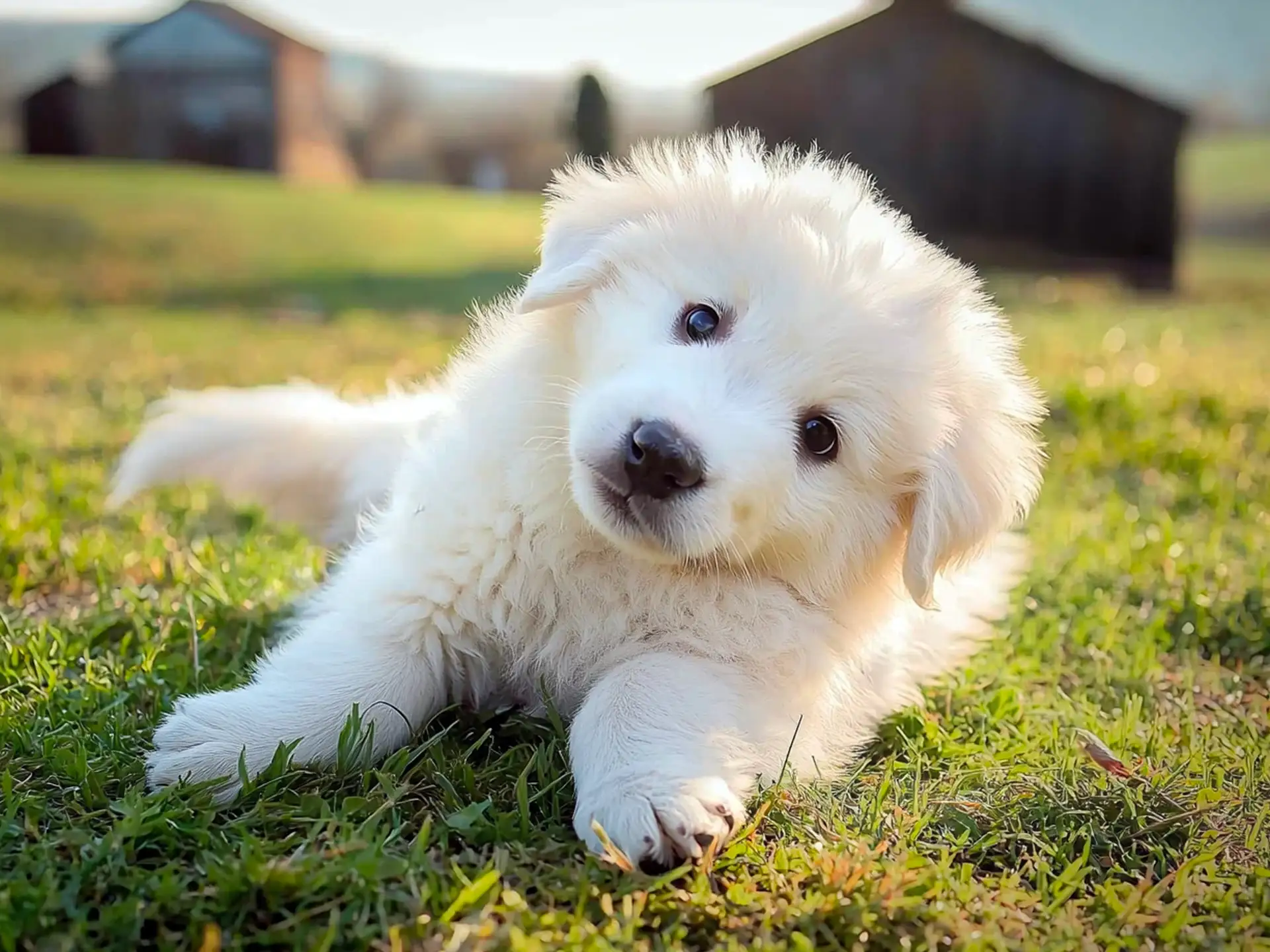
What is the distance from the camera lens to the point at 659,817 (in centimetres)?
187

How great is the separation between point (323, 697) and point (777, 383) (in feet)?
3.56

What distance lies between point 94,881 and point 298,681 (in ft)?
1.91

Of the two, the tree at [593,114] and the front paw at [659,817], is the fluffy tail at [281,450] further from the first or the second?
the tree at [593,114]

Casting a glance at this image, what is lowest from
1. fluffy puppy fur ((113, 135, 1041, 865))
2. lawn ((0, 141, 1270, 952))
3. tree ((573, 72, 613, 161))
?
lawn ((0, 141, 1270, 952))

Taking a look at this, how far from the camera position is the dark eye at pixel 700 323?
222cm

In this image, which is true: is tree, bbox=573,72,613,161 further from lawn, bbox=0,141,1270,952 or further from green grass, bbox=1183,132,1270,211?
green grass, bbox=1183,132,1270,211

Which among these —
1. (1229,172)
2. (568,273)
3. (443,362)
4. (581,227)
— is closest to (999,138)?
(1229,172)

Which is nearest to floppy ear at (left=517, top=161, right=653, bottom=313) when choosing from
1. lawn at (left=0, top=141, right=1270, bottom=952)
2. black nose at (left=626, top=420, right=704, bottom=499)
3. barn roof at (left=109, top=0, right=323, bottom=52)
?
black nose at (left=626, top=420, right=704, bottom=499)

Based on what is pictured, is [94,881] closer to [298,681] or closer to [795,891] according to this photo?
[298,681]

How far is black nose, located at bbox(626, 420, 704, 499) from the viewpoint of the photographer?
1.92m

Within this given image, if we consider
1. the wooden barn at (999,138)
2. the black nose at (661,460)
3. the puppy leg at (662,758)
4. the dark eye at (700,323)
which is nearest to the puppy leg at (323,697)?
the puppy leg at (662,758)

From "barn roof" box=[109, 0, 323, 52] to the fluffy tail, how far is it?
495 centimetres

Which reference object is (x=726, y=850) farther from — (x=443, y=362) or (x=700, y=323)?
(x=443, y=362)

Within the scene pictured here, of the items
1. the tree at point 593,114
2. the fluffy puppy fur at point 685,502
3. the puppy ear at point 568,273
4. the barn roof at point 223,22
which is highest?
the barn roof at point 223,22
